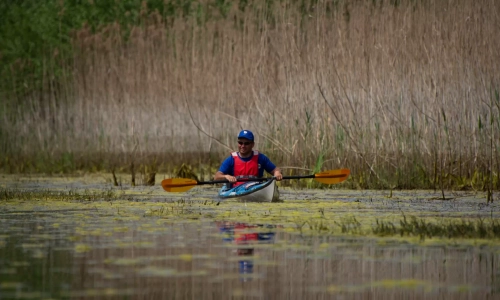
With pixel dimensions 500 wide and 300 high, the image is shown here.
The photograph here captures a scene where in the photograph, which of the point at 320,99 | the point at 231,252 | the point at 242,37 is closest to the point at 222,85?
the point at 242,37

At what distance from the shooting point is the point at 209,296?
5.51m

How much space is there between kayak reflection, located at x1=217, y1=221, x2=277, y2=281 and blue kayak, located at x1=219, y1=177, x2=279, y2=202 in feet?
7.49

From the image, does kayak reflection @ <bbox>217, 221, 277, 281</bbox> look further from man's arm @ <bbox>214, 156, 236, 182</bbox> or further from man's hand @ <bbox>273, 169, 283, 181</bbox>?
man's arm @ <bbox>214, 156, 236, 182</bbox>

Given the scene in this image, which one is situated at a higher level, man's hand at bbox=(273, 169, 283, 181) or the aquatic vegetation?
man's hand at bbox=(273, 169, 283, 181)

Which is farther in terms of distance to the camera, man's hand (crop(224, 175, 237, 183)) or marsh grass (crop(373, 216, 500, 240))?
man's hand (crop(224, 175, 237, 183))

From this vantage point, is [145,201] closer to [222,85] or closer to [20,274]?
[222,85]

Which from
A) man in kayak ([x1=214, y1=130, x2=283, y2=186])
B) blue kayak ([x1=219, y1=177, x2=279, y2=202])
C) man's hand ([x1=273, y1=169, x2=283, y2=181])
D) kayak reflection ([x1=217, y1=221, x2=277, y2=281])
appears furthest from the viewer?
man in kayak ([x1=214, y1=130, x2=283, y2=186])

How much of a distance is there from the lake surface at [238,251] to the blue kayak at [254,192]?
190 millimetres

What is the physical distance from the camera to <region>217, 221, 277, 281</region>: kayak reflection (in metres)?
6.70

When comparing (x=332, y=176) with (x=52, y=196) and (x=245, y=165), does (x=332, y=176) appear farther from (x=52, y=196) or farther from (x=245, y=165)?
(x=52, y=196)

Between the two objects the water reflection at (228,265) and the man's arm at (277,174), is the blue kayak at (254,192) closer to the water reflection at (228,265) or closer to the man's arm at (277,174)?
the man's arm at (277,174)

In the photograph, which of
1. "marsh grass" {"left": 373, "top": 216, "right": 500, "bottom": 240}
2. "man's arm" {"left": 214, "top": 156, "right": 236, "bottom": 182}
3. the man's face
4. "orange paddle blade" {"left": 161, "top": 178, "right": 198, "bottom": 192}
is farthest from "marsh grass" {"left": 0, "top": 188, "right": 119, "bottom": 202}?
"marsh grass" {"left": 373, "top": 216, "right": 500, "bottom": 240}

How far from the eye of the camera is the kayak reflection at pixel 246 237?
670cm

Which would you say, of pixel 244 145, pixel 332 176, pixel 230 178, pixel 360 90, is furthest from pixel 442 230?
pixel 360 90
